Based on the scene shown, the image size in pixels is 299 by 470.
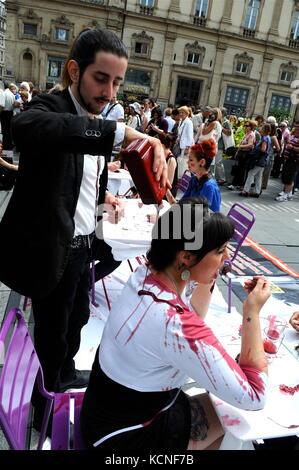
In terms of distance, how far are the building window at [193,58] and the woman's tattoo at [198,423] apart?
115 ft

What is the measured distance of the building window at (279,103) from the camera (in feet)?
116

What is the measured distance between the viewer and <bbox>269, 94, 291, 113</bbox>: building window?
35.2m

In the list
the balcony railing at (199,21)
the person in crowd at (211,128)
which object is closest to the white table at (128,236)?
the person in crowd at (211,128)

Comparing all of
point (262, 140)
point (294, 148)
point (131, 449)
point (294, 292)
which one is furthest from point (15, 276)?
point (294, 148)

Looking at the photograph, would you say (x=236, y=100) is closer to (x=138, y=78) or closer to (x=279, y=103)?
(x=279, y=103)

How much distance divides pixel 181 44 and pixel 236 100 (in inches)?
286

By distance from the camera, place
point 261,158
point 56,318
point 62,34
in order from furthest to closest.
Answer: point 62,34
point 261,158
point 56,318

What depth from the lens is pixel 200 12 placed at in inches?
1242

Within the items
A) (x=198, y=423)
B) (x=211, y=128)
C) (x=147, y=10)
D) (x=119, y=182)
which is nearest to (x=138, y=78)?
(x=147, y=10)

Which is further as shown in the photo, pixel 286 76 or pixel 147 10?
pixel 286 76

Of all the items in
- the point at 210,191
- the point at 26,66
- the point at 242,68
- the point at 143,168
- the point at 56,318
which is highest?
the point at 242,68

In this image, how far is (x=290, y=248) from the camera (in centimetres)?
540

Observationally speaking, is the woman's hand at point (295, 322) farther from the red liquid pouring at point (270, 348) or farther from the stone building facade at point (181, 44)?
the stone building facade at point (181, 44)

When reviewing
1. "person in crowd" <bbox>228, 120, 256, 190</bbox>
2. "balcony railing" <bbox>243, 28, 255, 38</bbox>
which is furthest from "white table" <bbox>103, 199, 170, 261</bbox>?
"balcony railing" <bbox>243, 28, 255, 38</bbox>
